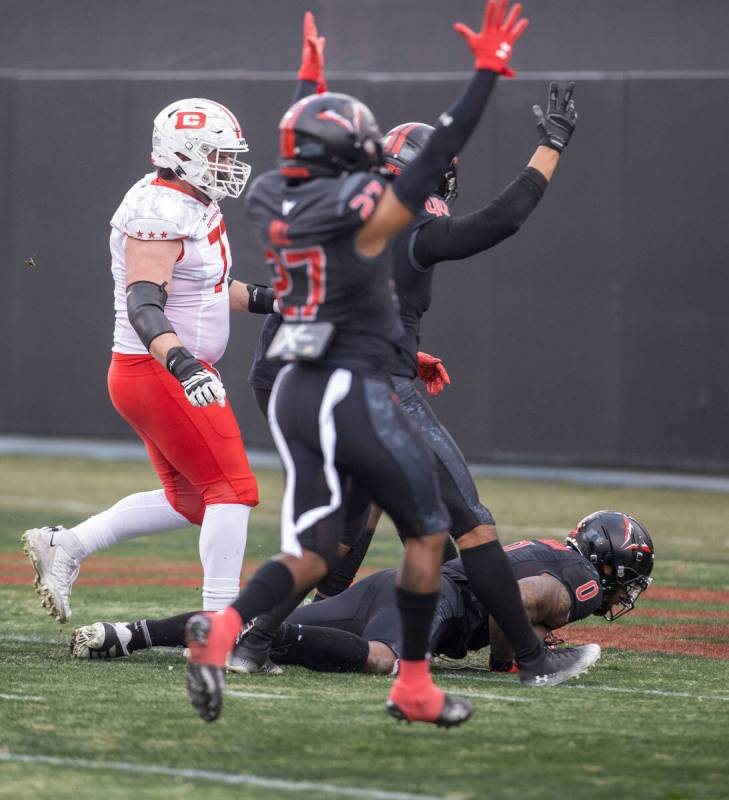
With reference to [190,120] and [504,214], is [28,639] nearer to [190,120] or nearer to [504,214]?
[190,120]

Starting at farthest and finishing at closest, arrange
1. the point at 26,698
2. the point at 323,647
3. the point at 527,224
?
the point at 527,224 → the point at 323,647 → the point at 26,698

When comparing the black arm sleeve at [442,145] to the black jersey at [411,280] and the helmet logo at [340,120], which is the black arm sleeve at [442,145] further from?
the black jersey at [411,280]

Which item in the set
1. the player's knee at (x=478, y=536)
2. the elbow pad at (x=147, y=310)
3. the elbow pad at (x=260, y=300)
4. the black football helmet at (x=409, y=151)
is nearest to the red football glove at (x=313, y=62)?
the black football helmet at (x=409, y=151)

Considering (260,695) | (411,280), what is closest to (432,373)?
(411,280)

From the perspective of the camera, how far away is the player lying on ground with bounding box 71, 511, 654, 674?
551 cm

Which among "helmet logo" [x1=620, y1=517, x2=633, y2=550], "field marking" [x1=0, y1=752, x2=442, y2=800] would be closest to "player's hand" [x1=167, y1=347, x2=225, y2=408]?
"field marking" [x1=0, y1=752, x2=442, y2=800]

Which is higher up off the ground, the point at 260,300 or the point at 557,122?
the point at 557,122

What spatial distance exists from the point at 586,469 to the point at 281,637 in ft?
26.7

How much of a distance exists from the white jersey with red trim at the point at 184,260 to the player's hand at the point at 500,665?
4.87ft

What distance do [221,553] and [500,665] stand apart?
3.36ft

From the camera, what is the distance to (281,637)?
5.47m

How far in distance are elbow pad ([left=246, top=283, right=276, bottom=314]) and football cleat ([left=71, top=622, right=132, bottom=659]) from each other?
1384mm

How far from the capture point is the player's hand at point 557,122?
5.21 m

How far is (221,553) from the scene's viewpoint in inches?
221
